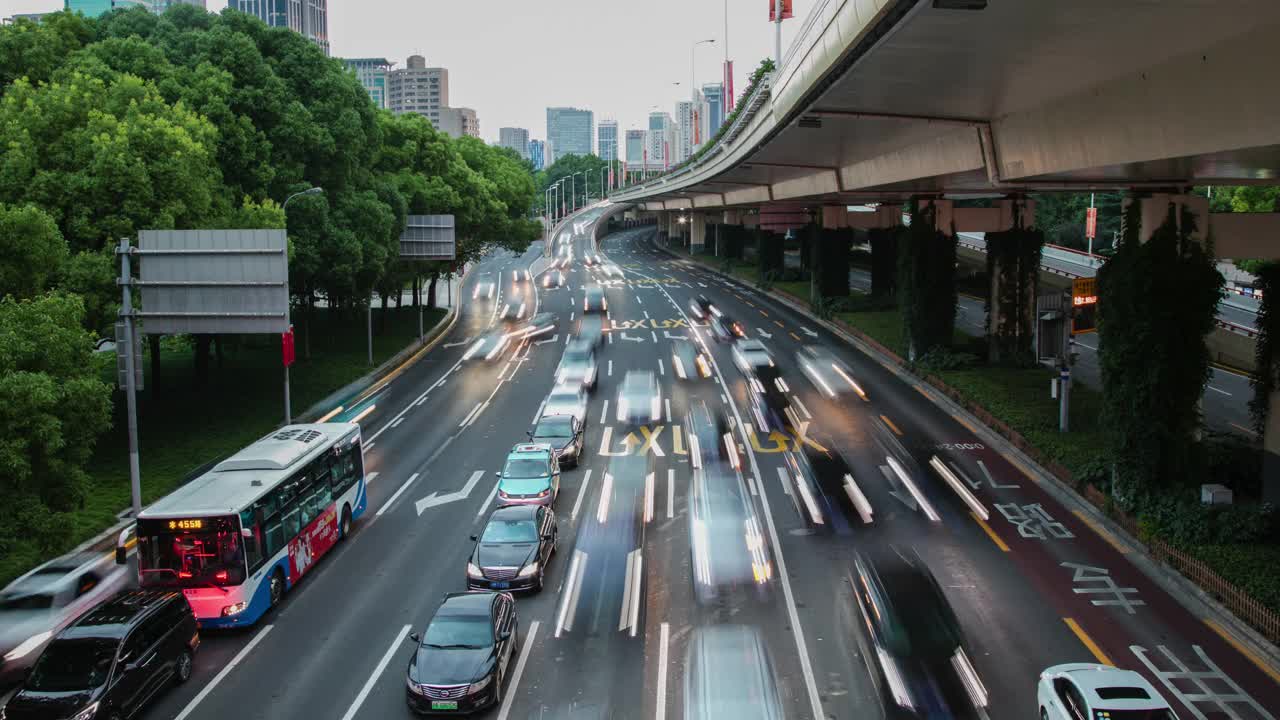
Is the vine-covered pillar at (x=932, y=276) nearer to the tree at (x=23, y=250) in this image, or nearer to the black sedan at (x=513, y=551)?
the black sedan at (x=513, y=551)

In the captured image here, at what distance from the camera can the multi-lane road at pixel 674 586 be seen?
687 inches

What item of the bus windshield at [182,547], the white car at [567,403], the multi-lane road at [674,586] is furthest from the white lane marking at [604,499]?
the bus windshield at [182,547]

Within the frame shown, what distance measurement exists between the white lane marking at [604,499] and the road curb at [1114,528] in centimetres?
1266

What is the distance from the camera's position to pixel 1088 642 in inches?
748

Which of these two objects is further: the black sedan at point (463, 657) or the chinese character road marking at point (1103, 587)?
the chinese character road marking at point (1103, 587)

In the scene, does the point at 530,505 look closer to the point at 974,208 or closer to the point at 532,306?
the point at 974,208

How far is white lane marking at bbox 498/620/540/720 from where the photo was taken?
16.9 meters

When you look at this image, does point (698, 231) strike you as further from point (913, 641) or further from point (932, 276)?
point (913, 641)

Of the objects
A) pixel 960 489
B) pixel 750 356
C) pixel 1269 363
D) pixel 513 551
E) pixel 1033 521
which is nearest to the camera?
pixel 513 551

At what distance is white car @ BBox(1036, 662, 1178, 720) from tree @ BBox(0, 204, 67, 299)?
72.6ft

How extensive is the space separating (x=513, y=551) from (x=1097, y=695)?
480 inches

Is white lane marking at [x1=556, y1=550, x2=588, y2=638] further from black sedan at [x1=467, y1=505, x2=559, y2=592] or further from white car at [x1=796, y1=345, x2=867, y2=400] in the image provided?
white car at [x1=796, y1=345, x2=867, y2=400]

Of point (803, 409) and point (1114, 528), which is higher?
point (803, 409)

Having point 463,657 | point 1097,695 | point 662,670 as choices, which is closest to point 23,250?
point 463,657
